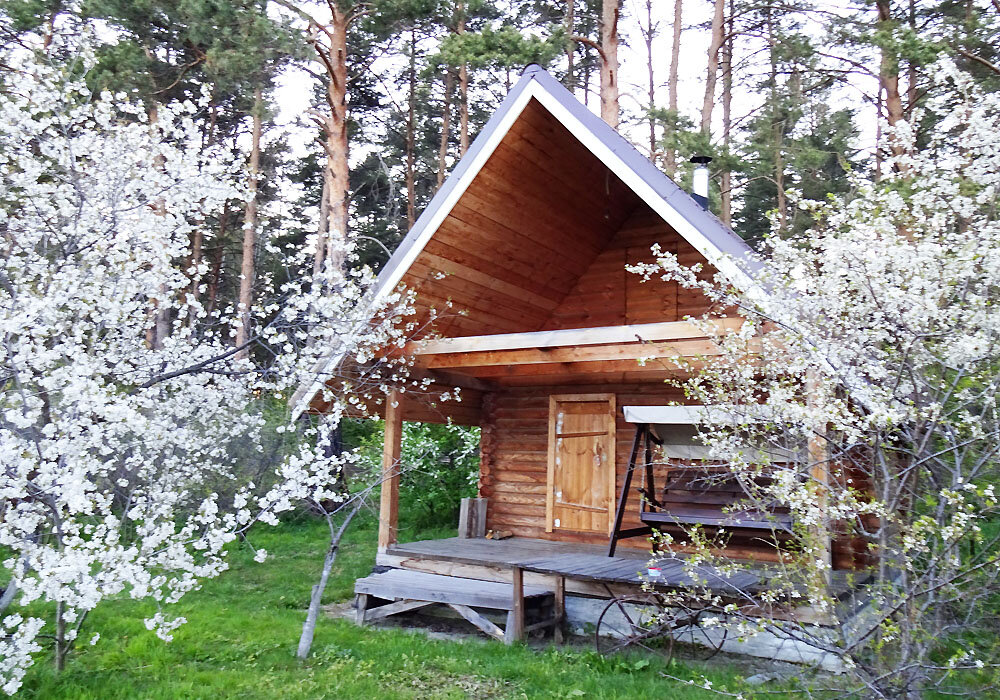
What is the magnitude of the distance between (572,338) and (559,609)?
267cm

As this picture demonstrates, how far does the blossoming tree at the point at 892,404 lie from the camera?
161 inches

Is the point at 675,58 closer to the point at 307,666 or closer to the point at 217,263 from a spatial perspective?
the point at 217,263

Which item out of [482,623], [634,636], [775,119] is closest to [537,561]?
[482,623]

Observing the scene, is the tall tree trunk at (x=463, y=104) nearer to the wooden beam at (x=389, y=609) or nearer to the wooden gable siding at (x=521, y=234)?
the wooden gable siding at (x=521, y=234)

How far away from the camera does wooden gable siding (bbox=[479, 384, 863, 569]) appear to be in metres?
9.88

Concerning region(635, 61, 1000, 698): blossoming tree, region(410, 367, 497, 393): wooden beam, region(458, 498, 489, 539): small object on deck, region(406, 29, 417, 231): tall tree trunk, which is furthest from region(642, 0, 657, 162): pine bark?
region(635, 61, 1000, 698): blossoming tree

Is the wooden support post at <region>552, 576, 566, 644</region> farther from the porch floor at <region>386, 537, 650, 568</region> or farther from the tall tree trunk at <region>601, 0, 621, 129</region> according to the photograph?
the tall tree trunk at <region>601, 0, 621, 129</region>

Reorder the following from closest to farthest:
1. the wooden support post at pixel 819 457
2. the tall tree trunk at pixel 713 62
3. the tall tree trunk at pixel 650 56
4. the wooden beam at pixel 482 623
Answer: the wooden support post at pixel 819 457 < the wooden beam at pixel 482 623 < the tall tree trunk at pixel 713 62 < the tall tree trunk at pixel 650 56

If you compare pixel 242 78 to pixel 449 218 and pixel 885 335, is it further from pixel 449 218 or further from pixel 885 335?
pixel 885 335

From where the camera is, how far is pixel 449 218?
8.26 metres

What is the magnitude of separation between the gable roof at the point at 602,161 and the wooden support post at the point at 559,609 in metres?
3.09

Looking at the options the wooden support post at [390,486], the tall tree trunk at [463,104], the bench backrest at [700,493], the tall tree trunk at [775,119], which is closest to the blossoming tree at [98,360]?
the wooden support post at [390,486]

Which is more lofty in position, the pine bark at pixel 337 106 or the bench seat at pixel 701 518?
the pine bark at pixel 337 106

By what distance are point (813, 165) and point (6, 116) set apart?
1438 centimetres
